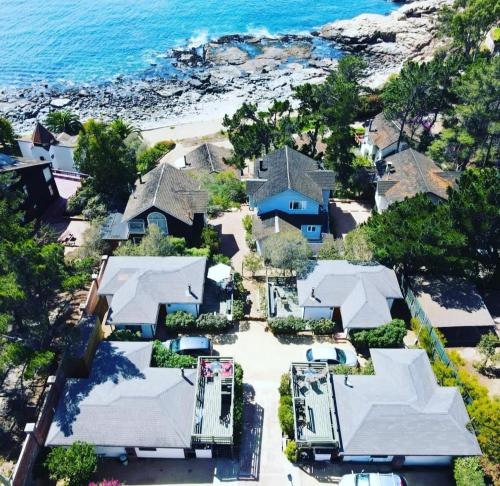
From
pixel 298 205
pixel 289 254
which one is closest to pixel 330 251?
pixel 289 254

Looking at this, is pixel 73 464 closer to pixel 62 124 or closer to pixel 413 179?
pixel 413 179

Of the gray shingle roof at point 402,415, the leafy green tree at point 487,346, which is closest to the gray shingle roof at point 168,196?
the gray shingle roof at point 402,415

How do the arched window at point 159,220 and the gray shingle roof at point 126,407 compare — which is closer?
the gray shingle roof at point 126,407

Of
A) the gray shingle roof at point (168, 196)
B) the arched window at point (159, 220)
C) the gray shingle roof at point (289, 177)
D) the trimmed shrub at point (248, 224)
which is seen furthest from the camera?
the trimmed shrub at point (248, 224)

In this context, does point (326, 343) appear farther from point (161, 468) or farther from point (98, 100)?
point (98, 100)

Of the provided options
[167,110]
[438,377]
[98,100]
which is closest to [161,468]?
[438,377]

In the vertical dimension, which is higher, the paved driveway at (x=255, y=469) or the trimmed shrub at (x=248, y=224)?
the trimmed shrub at (x=248, y=224)

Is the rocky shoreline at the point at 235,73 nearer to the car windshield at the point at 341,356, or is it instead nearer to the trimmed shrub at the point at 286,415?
the car windshield at the point at 341,356
